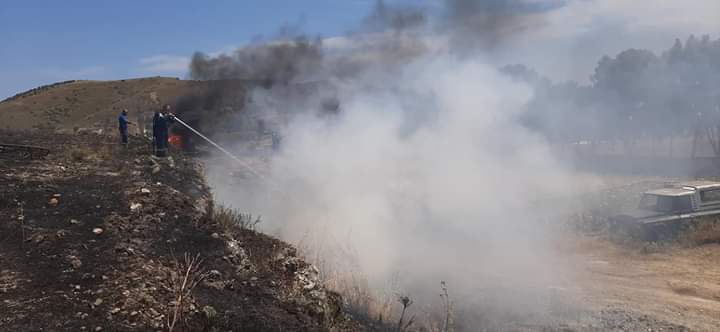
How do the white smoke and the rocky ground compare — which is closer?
the rocky ground

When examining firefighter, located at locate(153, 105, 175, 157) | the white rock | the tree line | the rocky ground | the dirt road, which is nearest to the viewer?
the rocky ground

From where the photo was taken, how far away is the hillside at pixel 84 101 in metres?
45.3

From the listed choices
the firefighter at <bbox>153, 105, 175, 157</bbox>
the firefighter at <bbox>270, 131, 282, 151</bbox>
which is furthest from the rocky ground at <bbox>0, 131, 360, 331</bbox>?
the firefighter at <bbox>270, 131, 282, 151</bbox>

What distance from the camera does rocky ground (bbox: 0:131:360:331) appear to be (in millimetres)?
4539

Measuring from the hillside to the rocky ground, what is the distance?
37.3 meters

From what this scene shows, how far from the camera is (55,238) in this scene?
5672 millimetres

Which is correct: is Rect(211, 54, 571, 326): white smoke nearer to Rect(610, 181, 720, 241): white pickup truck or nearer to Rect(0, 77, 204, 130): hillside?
Rect(610, 181, 720, 241): white pickup truck

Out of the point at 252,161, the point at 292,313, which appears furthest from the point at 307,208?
the point at 292,313

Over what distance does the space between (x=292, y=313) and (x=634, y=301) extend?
593cm

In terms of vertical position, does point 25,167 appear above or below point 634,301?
above

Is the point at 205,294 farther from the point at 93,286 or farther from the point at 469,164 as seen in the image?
the point at 469,164

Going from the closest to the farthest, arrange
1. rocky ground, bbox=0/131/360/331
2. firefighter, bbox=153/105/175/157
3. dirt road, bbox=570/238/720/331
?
rocky ground, bbox=0/131/360/331, dirt road, bbox=570/238/720/331, firefighter, bbox=153/105/175/157

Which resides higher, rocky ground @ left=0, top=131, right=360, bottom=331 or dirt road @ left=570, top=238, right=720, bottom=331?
rocky ground @ left=0, top=131, right=360, bottom=331

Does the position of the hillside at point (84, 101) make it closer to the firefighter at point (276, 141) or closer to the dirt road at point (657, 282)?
the firefighter at point (276, 141)
